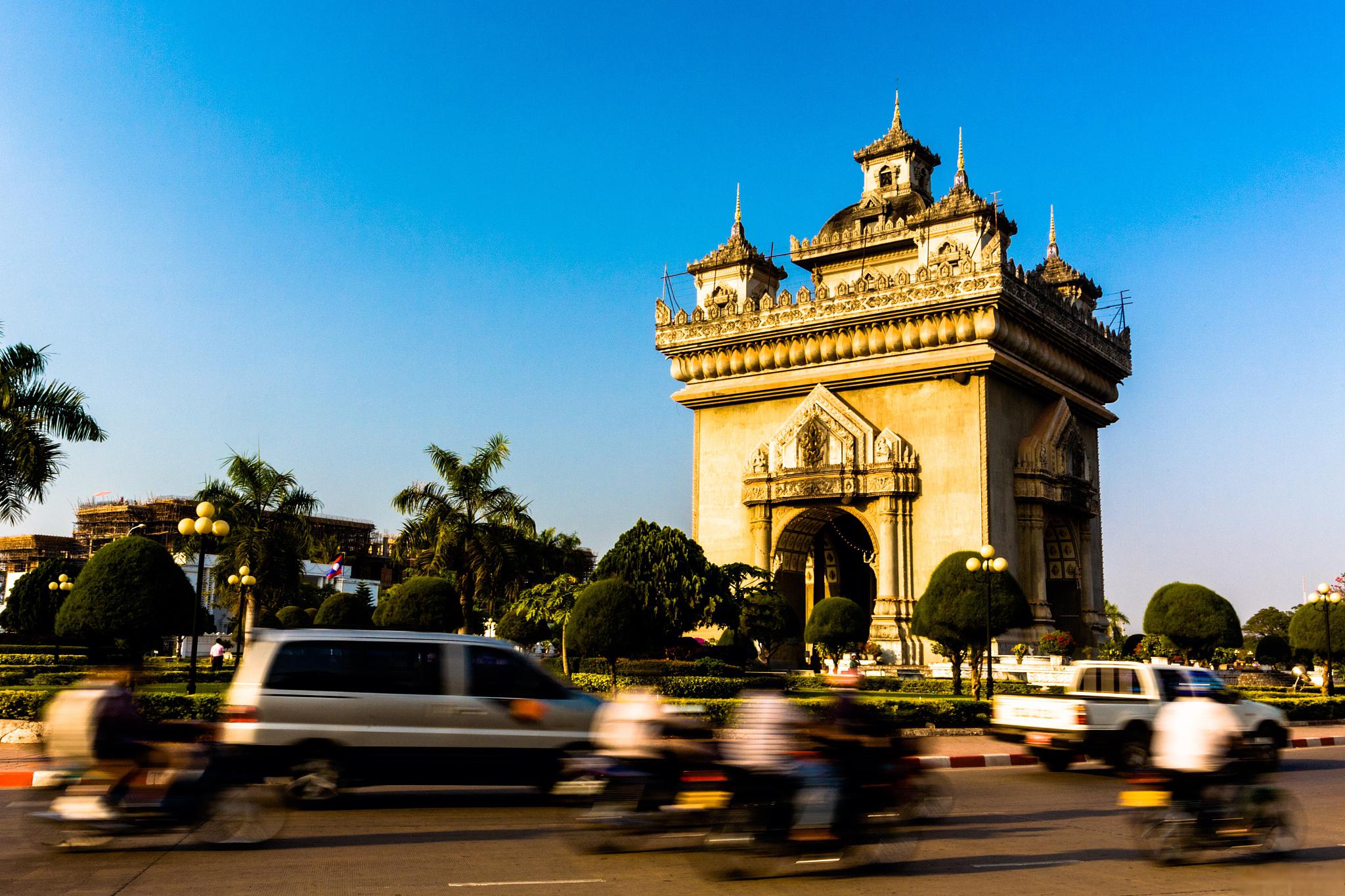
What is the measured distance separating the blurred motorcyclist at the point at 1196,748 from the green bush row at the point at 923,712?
10.1 m

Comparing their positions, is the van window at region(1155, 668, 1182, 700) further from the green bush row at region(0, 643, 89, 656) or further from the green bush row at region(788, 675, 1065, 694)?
the green bush row at region(0, 643, 89, 656)

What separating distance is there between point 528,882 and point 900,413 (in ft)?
97.2

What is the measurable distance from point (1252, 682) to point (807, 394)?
63.4 ft

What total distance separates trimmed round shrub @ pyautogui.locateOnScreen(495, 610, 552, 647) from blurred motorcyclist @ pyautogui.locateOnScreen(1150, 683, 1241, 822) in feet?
101

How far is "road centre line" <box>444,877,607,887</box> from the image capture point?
296 inches

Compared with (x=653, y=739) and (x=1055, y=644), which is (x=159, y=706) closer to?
(x=653, y=739)

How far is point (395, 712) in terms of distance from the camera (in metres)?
10.5

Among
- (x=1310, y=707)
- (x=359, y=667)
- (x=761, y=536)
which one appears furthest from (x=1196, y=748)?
(x=761, y=536)

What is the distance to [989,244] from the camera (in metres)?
34.1

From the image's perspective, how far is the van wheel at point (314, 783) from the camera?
10414mm

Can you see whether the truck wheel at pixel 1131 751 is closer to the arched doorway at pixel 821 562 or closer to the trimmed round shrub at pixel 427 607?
the trimmed round shrub at pixel 427 607

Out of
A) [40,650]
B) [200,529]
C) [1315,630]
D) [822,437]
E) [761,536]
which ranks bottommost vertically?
[40,650]

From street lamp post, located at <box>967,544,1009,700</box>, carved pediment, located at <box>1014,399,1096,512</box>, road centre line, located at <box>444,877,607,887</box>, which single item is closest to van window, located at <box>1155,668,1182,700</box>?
street lamp post, located at <box>967,544,1009,700</box>

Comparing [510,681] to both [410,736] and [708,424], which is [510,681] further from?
[708,424]
